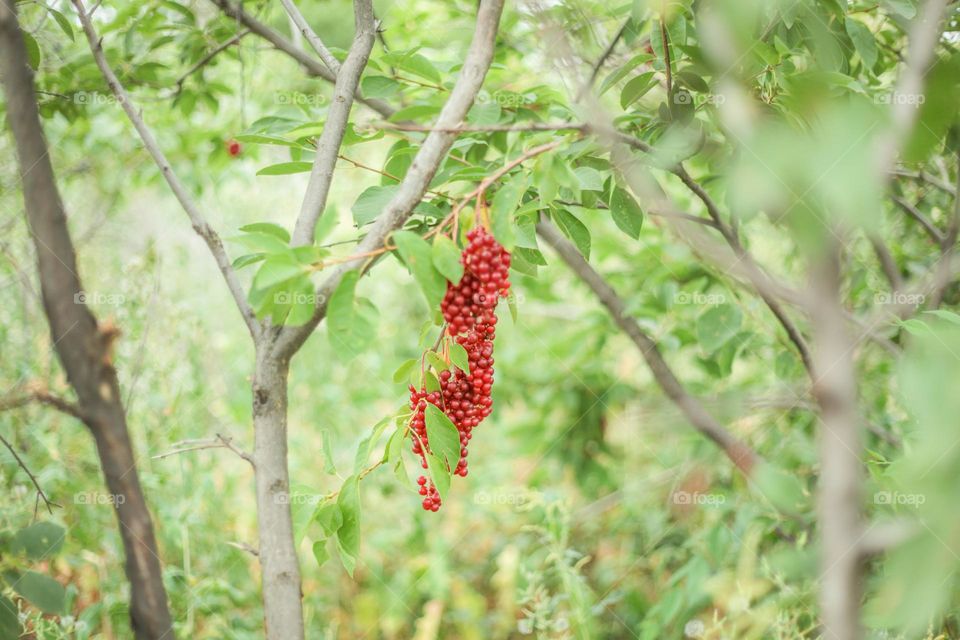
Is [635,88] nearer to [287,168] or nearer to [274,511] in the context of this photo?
[287,168]

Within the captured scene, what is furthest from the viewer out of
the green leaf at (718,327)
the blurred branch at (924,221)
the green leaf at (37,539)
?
the green leaf at (718,327)

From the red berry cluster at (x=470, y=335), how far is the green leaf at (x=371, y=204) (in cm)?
17

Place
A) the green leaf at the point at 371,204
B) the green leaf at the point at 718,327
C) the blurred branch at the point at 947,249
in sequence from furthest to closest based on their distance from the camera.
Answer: the green leaf at the point at 718,327 → the blurred branch at the point at 947,249 → the green leaf at the point at 371,204

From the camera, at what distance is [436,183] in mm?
970

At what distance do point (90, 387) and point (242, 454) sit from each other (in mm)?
208

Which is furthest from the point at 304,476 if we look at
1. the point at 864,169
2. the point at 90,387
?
the point at 864,169

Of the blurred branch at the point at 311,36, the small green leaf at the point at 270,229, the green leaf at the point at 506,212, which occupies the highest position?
the blurred branch at the point at 311,36

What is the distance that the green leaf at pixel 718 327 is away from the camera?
152 centimetres

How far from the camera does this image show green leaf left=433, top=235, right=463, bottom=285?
28.6 inches

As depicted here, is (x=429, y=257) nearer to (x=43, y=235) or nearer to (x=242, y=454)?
(x=242, y=454)

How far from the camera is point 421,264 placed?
726 mm

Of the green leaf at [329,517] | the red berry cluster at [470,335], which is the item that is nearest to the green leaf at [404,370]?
the red berry cluster at [470,335]

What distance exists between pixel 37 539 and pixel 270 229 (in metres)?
0.66

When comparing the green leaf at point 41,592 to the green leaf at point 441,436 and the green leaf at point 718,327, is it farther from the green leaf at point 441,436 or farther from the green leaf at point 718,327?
the green leaf at point 718,327
